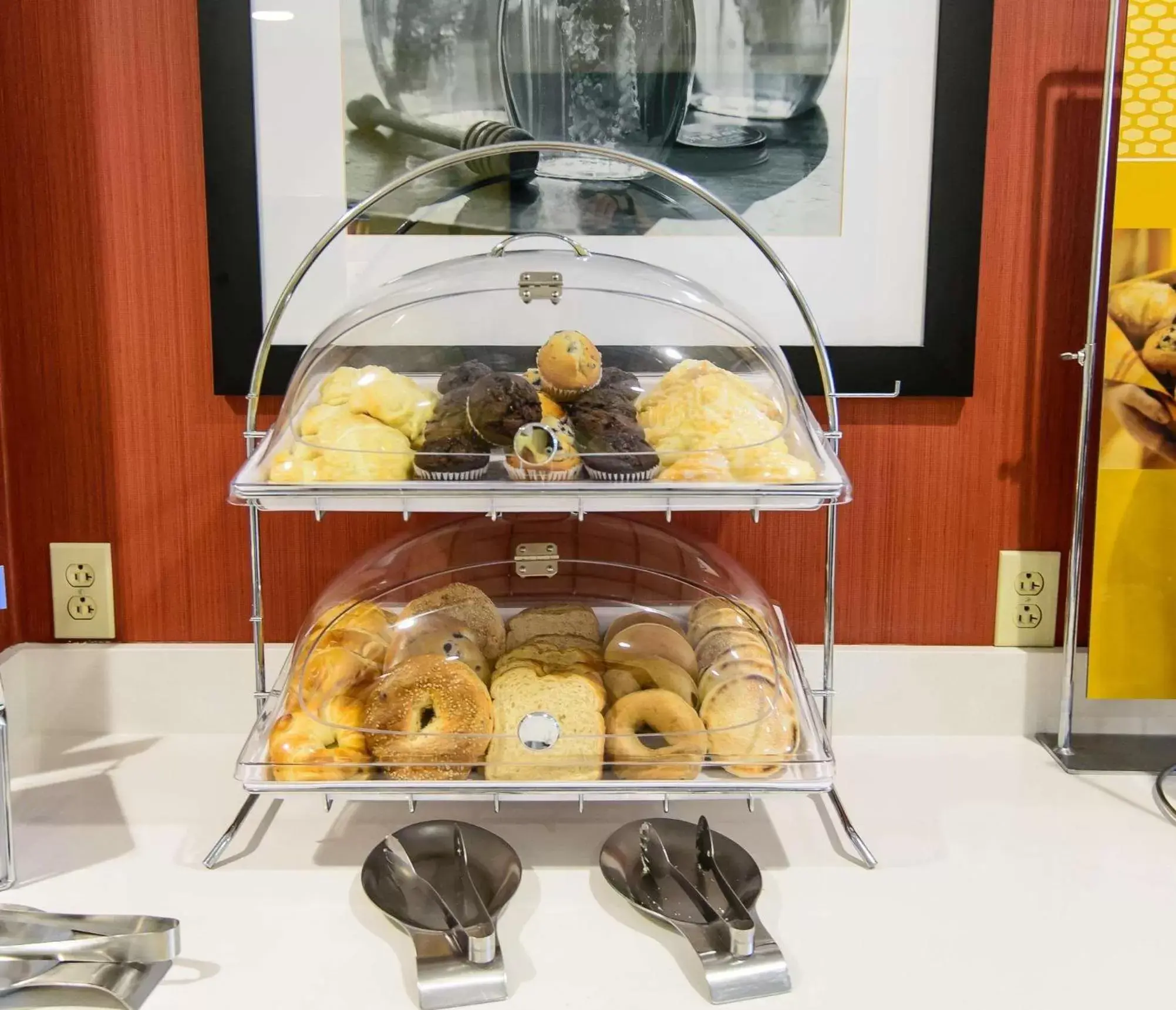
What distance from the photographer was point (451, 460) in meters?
0.92

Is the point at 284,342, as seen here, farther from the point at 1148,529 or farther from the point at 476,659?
the point at 1148,529

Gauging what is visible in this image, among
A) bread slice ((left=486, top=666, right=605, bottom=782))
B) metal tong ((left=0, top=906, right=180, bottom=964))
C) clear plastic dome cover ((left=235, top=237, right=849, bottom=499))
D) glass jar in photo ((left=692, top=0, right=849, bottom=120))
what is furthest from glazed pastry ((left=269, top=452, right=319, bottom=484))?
glass jar in photo ((left=692, top=0, right=849, bottom=120))

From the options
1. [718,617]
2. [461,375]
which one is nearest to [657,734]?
[718,617]

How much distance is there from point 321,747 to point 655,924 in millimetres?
323

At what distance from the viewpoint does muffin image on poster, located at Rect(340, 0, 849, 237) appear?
1165 mm

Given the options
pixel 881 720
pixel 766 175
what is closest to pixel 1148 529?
pixel 881 720

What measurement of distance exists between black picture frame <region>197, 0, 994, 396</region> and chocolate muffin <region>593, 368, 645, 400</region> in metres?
0.31

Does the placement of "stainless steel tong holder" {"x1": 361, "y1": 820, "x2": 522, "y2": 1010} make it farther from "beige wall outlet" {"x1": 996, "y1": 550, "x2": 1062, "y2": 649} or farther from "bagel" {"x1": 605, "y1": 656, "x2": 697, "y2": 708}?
"beige wall outlet" {"x1": 996, "y1": 550, "x2": 1062, "y2": 649}

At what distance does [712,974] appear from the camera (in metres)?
0.81

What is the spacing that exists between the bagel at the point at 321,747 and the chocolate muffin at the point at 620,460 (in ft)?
1.00

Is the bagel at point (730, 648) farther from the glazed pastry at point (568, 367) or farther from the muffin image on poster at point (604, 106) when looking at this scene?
the muffin image on poster at point (604, 106)

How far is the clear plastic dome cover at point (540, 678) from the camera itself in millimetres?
929

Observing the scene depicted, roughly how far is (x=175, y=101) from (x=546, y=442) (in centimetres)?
64

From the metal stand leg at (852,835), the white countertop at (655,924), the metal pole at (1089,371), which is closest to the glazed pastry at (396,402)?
the white countertop at (655,924)
